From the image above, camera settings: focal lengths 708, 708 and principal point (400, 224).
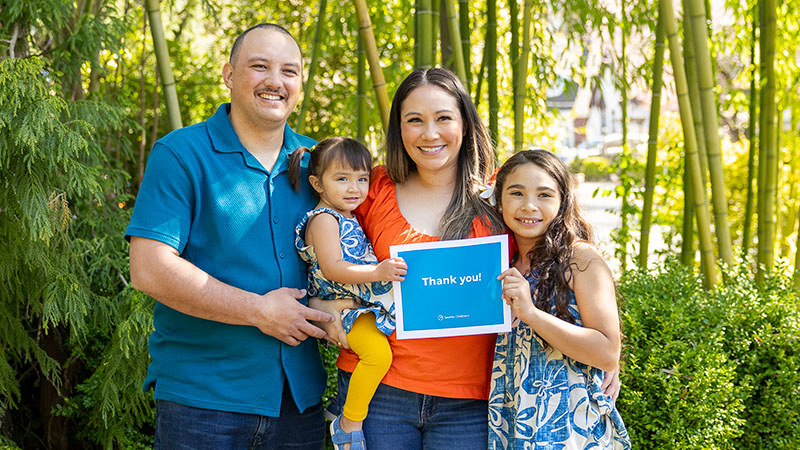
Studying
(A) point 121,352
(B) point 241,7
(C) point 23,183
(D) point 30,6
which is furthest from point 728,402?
(B) point 241,7

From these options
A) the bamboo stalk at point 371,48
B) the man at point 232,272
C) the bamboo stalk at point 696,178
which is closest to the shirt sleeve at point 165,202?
the man at point 232,272

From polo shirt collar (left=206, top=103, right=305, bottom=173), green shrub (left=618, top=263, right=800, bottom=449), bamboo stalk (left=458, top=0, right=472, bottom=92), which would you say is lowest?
green shrub (left=618, top=263, right=800, bottom=449)

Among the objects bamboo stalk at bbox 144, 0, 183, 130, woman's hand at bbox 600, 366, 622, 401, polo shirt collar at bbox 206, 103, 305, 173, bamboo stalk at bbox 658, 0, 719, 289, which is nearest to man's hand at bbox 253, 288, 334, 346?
polo shirt collar at bbox 206, 103, 305, 173

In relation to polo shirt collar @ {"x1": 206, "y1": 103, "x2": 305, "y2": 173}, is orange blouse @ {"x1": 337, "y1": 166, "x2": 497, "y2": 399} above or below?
below

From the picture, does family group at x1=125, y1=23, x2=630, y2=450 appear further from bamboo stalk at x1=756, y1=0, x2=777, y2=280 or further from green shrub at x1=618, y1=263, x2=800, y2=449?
bamboo stalk at x1=756, y1=0, x2=777, y2=280

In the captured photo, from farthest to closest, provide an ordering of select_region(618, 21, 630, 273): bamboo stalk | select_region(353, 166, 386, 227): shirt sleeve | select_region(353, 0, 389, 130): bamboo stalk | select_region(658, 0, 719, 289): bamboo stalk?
select_region(618, 21, 630, 273): bamboo stalk → select_region(658, 0, 719, 289): bamboo stalk → select_region(353, 0, 389, 130): bamboo stalk → select_region(353, 166, 386, 227): shirt sleeve

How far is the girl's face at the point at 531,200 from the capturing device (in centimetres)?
169

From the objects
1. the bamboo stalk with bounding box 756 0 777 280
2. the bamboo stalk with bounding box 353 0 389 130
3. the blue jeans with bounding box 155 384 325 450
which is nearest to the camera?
the blue jeans with bounding box 155 384 325 450

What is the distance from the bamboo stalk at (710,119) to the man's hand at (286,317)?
1.62m

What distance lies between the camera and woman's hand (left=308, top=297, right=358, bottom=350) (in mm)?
1722

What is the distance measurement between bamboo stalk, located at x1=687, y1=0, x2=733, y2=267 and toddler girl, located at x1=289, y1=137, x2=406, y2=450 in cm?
131

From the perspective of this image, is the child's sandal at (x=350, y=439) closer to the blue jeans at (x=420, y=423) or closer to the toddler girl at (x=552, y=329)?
the blue jeans at (x=420, y=423)

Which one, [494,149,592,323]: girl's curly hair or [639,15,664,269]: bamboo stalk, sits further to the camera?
[639,15,664,269]: bamboo stalk

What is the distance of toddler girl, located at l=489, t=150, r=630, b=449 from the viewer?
5.24 ft
